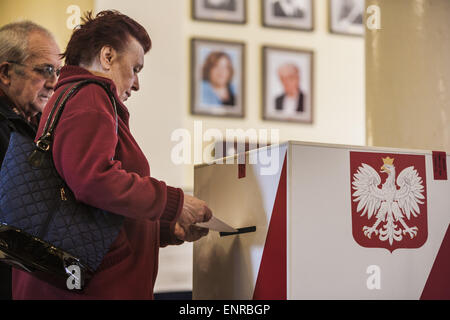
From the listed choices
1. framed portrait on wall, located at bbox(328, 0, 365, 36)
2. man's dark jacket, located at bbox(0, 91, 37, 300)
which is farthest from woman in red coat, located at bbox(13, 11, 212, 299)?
framed portrait on wall, located at bbox(328, 0, 365, 36)

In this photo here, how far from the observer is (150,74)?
19.6 ft

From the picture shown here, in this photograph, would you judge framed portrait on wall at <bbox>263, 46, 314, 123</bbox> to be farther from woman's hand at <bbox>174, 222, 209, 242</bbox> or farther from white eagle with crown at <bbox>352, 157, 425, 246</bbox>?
white eagle with crown at <bbox>352, 157, 425, 246</bbox>

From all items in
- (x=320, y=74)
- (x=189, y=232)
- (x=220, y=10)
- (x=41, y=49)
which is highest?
(x=220, y=10)

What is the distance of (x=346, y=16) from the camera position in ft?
22.8

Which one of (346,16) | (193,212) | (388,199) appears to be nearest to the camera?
(193,212)

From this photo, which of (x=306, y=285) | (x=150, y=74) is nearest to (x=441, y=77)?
(x=306, y=285)

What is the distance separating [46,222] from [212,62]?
4.92 m

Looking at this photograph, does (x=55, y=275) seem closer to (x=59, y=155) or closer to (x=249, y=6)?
(x=59, y=155)

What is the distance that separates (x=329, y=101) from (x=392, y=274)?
5.06 meters

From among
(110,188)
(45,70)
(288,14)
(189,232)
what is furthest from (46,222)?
(288,14)

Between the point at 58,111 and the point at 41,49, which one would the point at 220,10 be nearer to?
the point at 41,49

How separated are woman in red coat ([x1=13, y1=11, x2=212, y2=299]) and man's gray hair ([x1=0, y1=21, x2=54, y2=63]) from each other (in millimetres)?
550

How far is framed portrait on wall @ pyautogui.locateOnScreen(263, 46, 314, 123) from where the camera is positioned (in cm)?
655

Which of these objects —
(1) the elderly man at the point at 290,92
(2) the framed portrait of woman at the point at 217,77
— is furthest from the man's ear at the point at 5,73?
(1) the elderly man at the point at 290,92
